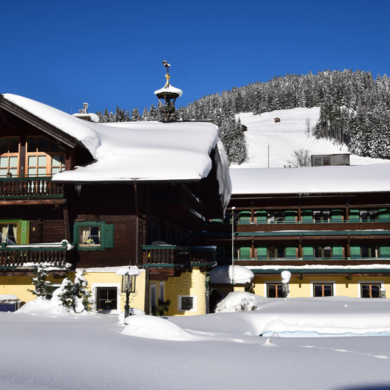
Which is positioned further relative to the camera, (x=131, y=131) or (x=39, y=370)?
(x=131, y=131)

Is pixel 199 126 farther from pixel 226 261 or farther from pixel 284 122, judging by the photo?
pixel 284 122

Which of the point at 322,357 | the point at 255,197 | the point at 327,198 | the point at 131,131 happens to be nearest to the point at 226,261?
the point at 255,197

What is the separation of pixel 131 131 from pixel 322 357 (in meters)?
16.6

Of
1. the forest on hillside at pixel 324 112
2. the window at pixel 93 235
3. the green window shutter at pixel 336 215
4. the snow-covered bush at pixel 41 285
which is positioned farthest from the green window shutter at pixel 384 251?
the forest on hillside at pixel 324 112

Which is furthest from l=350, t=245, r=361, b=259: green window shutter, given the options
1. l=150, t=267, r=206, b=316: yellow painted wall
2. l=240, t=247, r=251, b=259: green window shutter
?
l=150, t=267, r=206, b=316: yellow painted wall

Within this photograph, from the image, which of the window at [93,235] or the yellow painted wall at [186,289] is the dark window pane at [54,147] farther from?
the yellow painted wall at [186,289]

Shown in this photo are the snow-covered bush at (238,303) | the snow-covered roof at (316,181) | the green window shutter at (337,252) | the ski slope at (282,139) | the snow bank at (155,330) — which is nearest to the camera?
the snow bank at (155,330)

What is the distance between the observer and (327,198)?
3453 centimetres

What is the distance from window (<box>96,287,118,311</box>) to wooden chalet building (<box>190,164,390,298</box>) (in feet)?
48.0

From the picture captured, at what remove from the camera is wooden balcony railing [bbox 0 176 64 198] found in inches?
752

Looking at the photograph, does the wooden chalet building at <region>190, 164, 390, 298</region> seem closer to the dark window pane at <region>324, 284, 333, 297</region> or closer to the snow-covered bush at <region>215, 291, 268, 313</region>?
the dark window pane at <region>324, 284, 333, 297</region>

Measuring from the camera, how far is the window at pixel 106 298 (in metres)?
19.5

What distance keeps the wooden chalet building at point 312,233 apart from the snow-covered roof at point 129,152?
1271 cm

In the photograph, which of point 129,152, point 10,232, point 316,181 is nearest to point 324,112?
point 316,181
